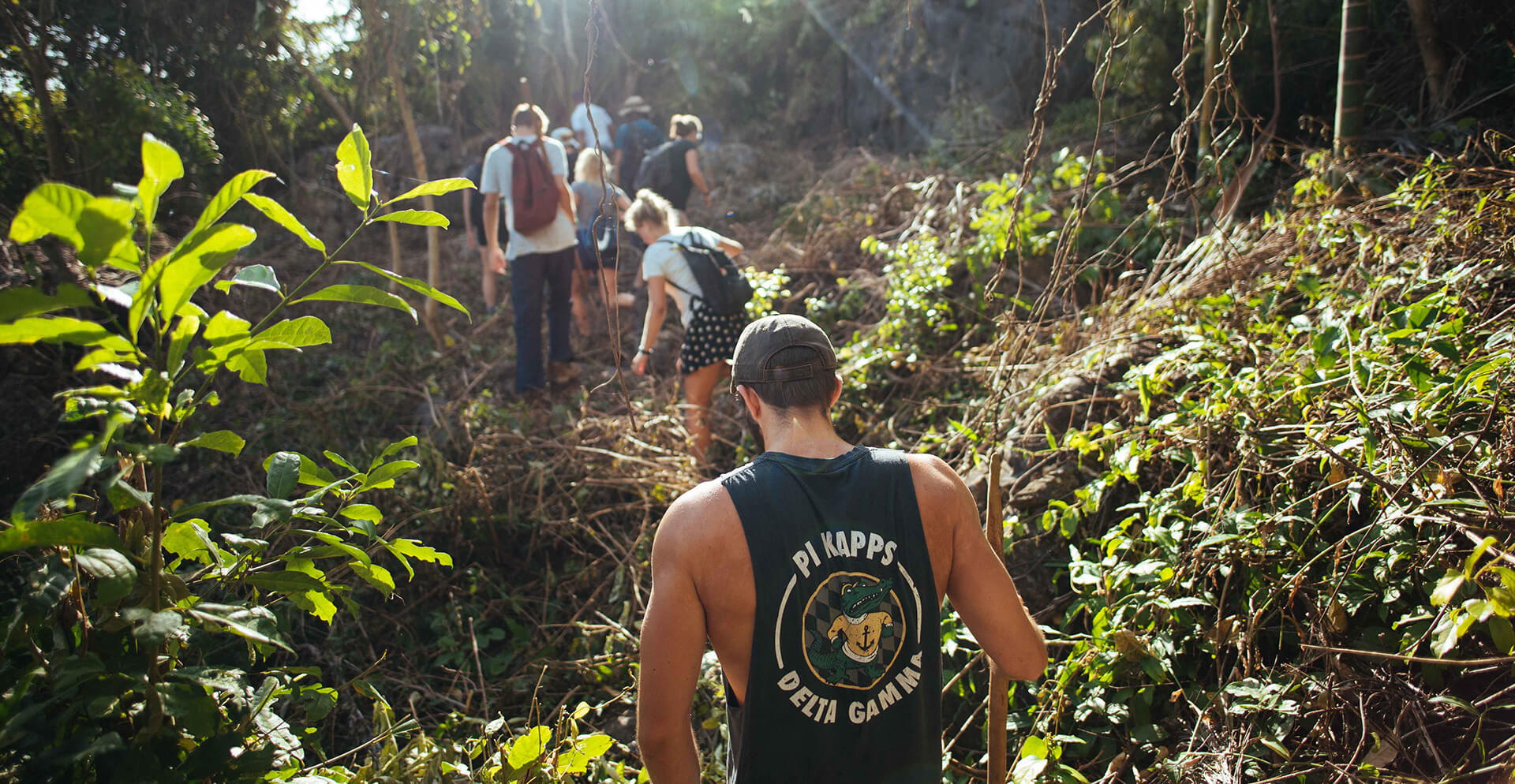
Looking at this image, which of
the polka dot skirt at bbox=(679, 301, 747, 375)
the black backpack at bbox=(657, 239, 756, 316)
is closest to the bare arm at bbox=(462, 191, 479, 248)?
the black backpack at bbox=(657, 239, 756, 316)

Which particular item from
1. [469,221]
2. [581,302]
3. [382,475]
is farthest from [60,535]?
[469,221]

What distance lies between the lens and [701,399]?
462 cm

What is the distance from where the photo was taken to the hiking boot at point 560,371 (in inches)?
227

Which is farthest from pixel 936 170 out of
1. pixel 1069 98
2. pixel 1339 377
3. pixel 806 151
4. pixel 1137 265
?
pixel 1339 377

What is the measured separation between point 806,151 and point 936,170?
3.52m

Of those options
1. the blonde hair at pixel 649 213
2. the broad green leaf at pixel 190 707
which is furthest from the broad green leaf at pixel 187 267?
the blonde hair at pixel 649 213

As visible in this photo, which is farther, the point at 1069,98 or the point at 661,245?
the point at 1069,98

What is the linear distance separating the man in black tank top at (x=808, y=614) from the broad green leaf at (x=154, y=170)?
36.6 inches

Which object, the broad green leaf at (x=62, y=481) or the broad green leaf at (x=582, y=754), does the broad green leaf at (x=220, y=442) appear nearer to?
→ the broad green leaf at (x=62, y=481)

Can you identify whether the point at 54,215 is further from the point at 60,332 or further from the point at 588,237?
the point at 588,237

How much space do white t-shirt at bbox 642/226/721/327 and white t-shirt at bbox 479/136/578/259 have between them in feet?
3.54

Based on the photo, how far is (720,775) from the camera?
276cm

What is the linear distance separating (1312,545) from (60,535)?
290 cm

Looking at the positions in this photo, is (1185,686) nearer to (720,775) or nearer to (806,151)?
(720,775)
